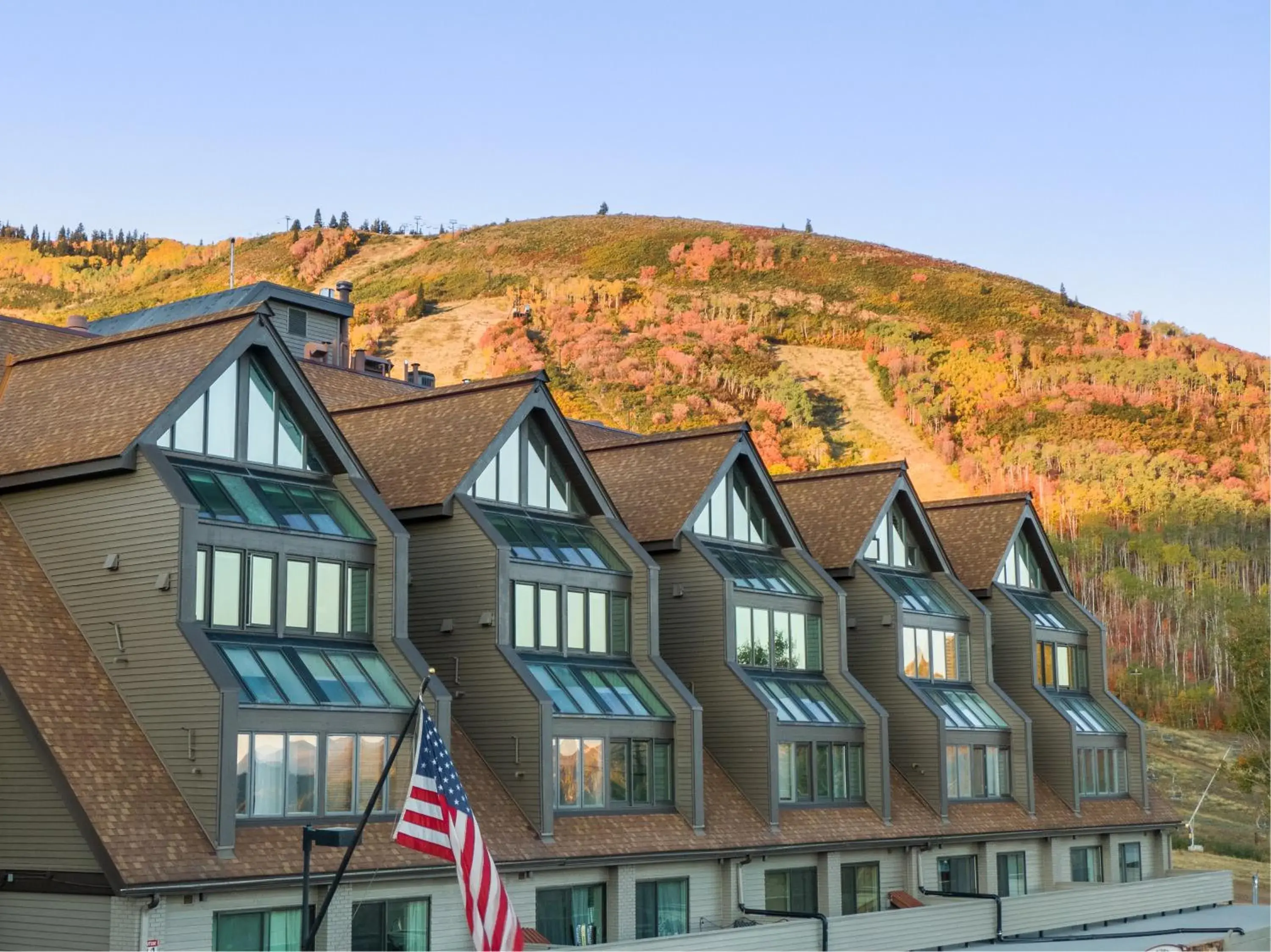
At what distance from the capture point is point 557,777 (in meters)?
37.6

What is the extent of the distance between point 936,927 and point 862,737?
5.92 metres

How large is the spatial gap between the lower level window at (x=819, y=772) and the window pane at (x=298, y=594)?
584 inches

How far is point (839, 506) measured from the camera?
171 feet

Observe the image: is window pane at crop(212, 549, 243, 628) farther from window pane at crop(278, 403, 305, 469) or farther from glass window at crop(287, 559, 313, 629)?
window pane at crop(278, 403, 305, 469)

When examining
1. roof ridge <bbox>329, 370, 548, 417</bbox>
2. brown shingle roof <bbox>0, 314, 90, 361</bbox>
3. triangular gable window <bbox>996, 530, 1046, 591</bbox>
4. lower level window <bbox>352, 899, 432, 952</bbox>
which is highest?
brown shingle roof <bbox>0, 314, 90, 361</bbox>

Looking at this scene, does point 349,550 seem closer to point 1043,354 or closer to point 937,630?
point 937,630

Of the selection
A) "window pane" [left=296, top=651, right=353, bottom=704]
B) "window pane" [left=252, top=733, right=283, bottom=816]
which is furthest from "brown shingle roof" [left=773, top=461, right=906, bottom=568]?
"window pane" [left=252, top=733, right=283, bottom=816]

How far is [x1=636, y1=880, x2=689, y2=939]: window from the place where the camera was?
38438 millimetres

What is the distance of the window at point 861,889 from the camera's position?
45000 millimetres

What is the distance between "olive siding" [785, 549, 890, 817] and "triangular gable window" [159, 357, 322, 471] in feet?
56.8

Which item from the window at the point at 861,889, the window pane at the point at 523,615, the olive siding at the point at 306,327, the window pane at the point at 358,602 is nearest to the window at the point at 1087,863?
the window at the point at 861,889

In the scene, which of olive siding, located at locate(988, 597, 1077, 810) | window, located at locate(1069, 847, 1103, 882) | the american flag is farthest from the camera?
olive siding, located at locate(988, 597, 1077, 810)

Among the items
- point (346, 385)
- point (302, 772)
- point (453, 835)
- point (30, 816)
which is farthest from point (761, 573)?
point (453, 835)

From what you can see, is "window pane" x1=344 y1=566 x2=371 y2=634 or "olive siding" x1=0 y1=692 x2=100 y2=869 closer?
"olive siding" x1=0 y1=692 x2=100 y2=869
